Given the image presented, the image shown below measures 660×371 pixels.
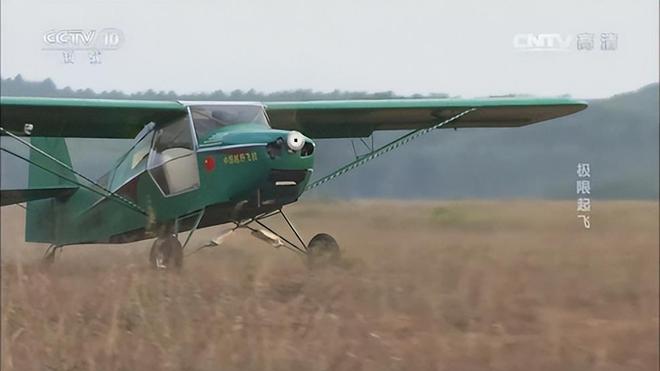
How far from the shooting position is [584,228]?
346cm

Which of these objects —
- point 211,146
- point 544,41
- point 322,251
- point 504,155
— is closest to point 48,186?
point 211,146

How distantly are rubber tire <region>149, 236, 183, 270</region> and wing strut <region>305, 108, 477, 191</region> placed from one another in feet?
2.23

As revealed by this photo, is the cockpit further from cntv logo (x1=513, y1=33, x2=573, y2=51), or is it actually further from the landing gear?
cntv logo (x1=513, y1=33, x2=573, y2=51)

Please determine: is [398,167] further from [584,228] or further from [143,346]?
[143,346]

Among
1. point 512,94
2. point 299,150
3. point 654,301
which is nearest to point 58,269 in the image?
point 299,150

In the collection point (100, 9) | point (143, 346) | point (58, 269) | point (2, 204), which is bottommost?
point (143, 346)

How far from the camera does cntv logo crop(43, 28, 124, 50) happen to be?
371 centimetres

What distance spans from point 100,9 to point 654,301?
9.29 ft

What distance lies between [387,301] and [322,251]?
0.38m

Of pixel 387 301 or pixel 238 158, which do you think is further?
pixel 238 158

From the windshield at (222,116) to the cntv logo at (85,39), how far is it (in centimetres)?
49

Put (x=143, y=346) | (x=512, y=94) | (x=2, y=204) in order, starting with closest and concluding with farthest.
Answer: (x=143, y=346), (x=512, y=94), (x=2, y=204)

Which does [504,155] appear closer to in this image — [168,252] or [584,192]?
[584,192]

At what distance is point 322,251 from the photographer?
3.58m
